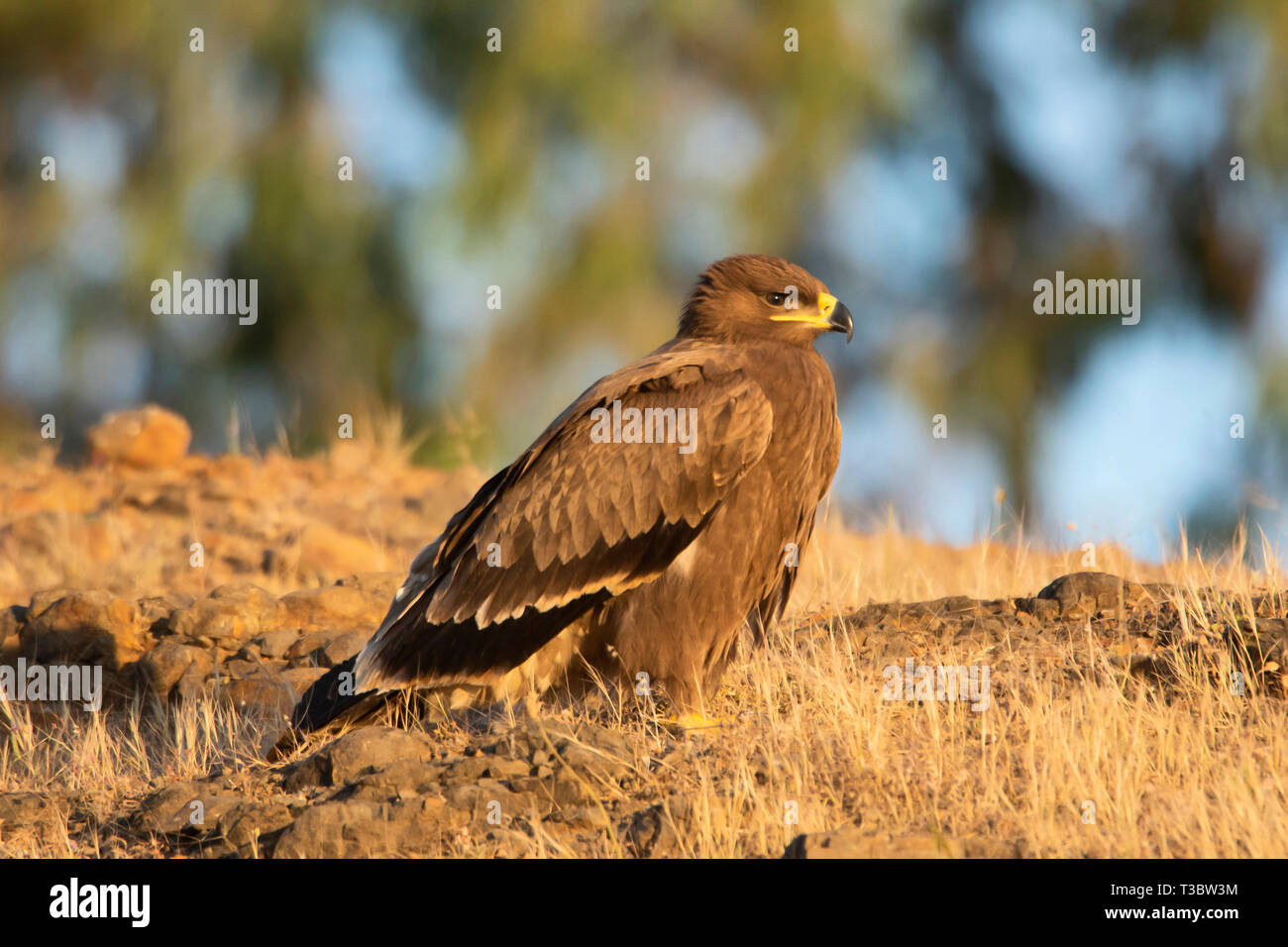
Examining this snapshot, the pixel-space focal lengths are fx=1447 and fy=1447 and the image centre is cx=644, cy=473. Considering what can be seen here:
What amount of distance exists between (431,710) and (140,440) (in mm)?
7835

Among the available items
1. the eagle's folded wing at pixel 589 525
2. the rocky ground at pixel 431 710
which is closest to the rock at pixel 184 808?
the rocky ground at pixel 431 710

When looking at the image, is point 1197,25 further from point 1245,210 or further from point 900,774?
point 900,774

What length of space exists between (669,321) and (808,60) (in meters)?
4.08

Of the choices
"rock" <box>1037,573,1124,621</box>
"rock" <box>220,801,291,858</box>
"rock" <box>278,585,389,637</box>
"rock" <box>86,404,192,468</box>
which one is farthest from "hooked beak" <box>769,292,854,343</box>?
"rock" <box>86,404,192,468</box>

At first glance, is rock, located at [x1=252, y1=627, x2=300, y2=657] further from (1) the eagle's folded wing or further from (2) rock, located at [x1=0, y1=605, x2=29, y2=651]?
(1) the eagle's folded wing

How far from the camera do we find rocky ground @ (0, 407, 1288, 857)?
5.02 meters

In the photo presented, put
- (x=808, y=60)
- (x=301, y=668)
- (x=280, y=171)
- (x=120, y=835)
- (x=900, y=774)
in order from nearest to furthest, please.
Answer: (x=900, y=774), (x=120, y=835), (x=301, y=668), (x=280, y=171), (x=808, y=60)

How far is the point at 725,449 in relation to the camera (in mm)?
6141

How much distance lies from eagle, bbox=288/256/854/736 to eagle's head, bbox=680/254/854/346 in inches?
11.1

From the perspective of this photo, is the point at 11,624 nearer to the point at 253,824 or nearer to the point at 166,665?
the point at 166,665

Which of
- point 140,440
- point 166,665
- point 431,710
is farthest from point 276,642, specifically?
point 140,440

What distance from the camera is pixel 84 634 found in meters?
8.55

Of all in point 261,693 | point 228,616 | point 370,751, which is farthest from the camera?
point 228,616
